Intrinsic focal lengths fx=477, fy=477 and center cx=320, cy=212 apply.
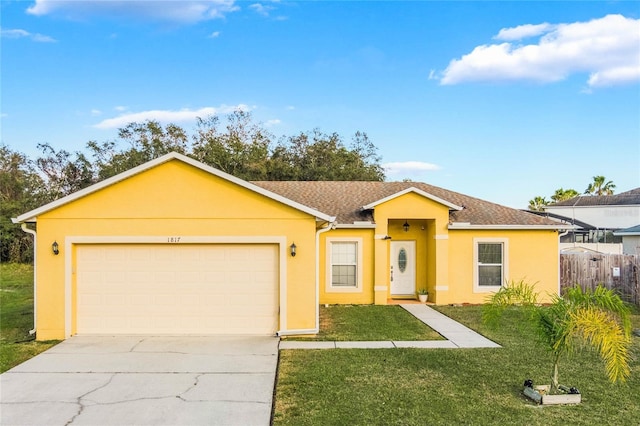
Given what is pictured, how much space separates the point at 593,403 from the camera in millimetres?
6379

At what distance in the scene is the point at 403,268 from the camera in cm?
1683

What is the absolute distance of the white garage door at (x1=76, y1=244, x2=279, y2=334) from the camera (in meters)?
10.8

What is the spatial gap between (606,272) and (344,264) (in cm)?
917

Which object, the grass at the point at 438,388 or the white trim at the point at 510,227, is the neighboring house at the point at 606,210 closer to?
the white trim at the point at 510,227

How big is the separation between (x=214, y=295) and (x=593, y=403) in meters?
7.59

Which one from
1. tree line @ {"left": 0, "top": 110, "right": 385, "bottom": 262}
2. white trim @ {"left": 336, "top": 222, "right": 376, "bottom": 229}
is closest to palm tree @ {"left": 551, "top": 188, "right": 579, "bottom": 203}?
tree line @ {"left": 0, "top": 110, "right": 385, "bottom": 262}

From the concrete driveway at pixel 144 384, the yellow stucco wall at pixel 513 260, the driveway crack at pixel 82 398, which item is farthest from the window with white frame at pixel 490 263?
the driveway crack at pixel 82 398

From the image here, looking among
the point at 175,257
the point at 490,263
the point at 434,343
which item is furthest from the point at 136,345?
the point at 490,263

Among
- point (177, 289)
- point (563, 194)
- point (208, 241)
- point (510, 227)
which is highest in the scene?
point (563, 194)

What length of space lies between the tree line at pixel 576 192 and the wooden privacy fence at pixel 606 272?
1941 inches

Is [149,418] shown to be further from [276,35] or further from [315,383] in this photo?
[276,35]

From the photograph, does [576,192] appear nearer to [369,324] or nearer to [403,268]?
[403,268]

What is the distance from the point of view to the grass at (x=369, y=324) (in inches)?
415

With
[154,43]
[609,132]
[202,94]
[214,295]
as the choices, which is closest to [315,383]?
[214,295]
